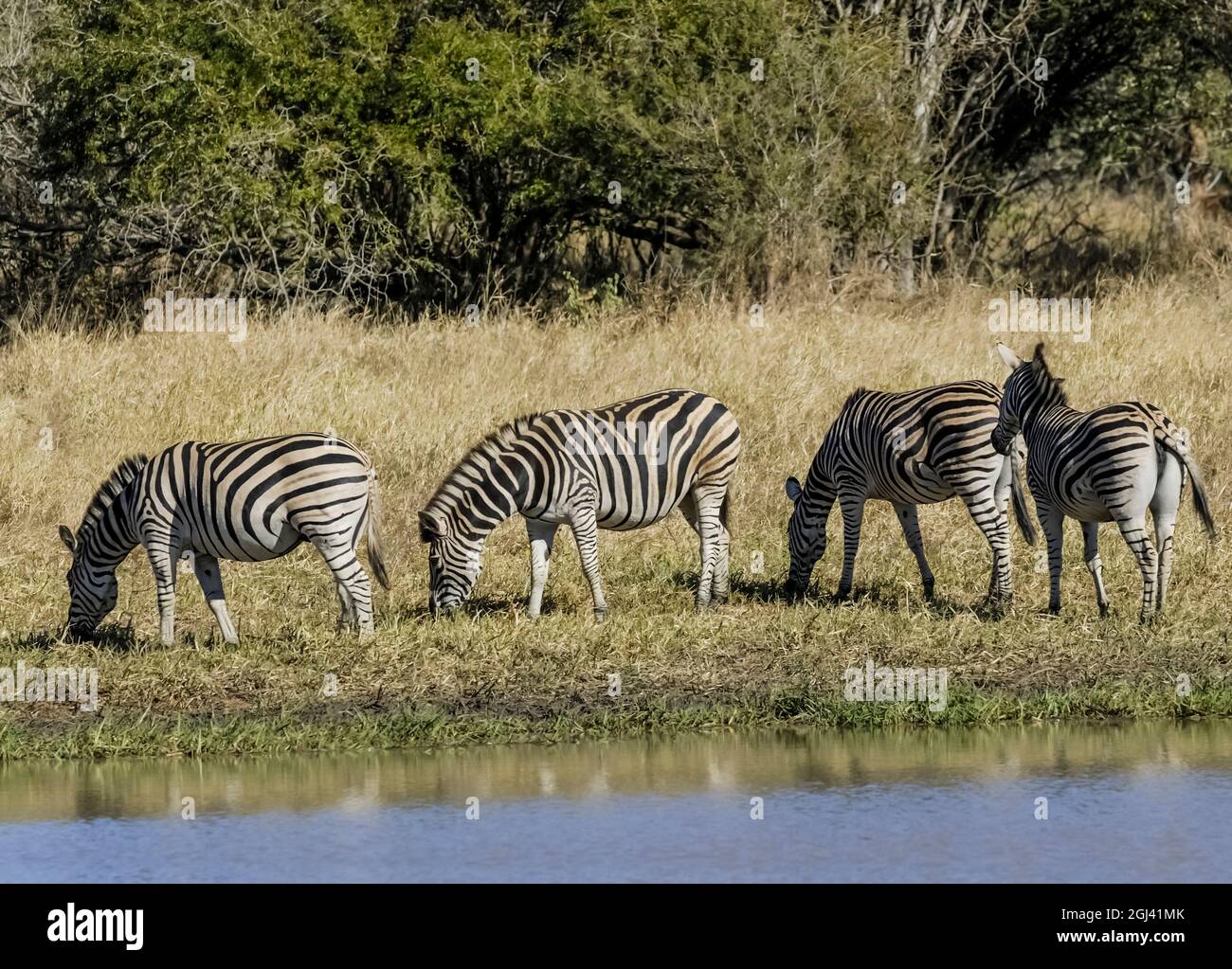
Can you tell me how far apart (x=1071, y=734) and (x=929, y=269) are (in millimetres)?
14415

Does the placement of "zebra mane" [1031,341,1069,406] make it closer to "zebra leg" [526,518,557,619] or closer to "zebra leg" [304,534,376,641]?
"zebra leg" [526,518,557,619]

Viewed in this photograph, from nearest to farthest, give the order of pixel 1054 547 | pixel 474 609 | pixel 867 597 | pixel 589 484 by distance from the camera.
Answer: pixel 589 484 < pixel 1054 547 < pixel 474 609 < pixel 867 597

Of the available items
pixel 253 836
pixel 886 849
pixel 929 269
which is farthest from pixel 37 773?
pixel 929 269

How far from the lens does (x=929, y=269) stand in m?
23.3

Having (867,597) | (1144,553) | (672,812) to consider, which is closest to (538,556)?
(867,597)

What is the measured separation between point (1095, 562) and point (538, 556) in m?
3.65

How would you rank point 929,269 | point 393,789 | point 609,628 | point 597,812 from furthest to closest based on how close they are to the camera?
point 929,269
point 609,628
point 393,789
point 597,812

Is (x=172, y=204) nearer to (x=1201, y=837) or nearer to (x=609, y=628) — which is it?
(x=609, y=628)

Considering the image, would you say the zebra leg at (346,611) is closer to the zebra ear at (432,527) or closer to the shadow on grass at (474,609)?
the shadow on grass at (474,609)

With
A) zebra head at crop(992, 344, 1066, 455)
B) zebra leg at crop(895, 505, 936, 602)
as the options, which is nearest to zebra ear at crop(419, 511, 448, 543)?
zebra leg at crop(895, 505, 936, 602)

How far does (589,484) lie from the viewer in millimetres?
11844

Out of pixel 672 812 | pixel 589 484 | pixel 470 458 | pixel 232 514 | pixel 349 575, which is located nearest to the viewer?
pixel 672 812

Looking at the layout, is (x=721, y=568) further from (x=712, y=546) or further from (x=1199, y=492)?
(x=1199, y=492)

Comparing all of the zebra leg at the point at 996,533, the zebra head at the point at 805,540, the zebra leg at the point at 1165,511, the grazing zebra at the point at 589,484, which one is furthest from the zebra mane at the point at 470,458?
the zebra leg at the point at 1165,511
